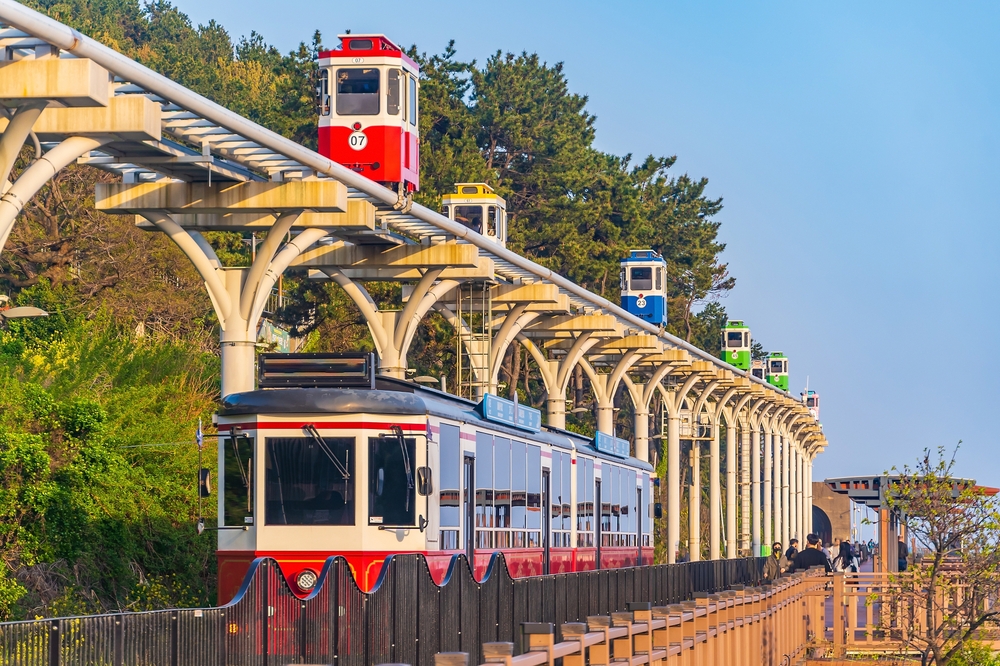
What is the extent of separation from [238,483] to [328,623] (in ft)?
24.8

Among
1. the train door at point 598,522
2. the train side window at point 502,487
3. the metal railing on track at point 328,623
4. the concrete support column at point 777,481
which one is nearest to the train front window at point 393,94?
the train door at point 598,522

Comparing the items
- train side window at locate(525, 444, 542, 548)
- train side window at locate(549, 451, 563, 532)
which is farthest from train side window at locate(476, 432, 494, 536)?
train side window at locate(549, 451, 563, 532)

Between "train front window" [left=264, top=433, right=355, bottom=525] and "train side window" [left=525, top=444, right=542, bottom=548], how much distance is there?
217 inches

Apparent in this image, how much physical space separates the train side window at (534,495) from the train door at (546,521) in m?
0.21

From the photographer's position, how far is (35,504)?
2375 centimetres

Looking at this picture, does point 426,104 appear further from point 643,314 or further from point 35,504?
point 35,504

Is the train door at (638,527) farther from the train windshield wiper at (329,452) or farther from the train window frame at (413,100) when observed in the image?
the train windshield wiper at (329,452)

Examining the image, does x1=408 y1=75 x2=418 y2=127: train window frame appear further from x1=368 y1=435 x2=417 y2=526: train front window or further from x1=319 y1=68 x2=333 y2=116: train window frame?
x1=368 y1=435 x2=417 y2=526: train front window

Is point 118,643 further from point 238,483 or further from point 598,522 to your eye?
point 598,522

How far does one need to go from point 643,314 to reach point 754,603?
33.4 meters

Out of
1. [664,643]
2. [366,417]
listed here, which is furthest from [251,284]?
[664,643]

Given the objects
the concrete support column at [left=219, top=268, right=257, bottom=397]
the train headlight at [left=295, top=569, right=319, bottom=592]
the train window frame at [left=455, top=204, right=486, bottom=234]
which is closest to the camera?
the train headlight at [left=295, top=569, right=319, bottom=592]

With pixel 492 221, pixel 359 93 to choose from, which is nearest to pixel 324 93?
pixel 359 93

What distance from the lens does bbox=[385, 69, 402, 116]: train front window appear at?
28.2 meters
